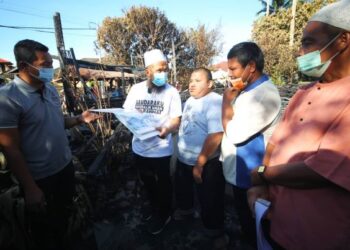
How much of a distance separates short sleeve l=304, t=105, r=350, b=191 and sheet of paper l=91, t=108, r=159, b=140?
5.08 ft

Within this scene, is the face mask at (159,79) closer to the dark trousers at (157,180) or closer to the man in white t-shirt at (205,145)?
the man in white t-shirt at (205,145)

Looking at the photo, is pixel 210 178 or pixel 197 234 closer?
pixel 210 178

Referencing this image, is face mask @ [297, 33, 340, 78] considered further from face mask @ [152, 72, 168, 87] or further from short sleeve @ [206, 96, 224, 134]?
face mask @ [152, 72, 168, 87]

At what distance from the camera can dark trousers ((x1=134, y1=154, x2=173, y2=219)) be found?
9.03 ft

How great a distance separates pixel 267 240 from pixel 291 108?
0.73m

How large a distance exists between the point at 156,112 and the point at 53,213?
141 cm

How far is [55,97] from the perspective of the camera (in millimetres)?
2438

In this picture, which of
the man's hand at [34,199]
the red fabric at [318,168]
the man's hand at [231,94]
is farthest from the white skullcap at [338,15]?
the man's hand at [34,199]

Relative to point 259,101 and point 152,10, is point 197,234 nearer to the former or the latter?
point 259,101

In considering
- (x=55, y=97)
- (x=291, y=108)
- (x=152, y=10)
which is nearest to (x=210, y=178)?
(x=291, y=108)

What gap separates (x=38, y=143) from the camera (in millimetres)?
2086

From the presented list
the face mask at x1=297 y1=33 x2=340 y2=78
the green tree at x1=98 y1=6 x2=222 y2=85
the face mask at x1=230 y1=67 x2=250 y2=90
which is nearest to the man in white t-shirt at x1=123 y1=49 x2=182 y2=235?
the face mask at x1=230 y1=67 x2=250 y2=90

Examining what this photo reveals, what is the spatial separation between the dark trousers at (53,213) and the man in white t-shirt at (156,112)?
79cm

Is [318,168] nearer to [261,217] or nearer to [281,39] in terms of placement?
[261,217]
